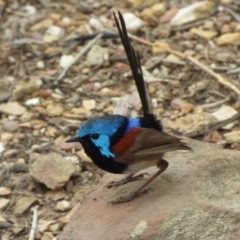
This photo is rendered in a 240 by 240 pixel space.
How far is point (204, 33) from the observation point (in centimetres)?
606

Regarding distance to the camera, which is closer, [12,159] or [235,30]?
[12,159]

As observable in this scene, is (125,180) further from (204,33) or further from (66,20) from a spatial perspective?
(66,20)

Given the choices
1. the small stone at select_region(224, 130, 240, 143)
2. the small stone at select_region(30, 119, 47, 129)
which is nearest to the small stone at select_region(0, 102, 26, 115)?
the small stone at select_region(30, 119, 47, 129)

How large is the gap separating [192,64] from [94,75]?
872 millimetres

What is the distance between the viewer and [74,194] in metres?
4.54

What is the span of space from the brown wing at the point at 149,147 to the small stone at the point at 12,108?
202 centimetres

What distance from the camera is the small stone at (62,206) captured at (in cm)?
443

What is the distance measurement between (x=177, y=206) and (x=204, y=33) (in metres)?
3.03

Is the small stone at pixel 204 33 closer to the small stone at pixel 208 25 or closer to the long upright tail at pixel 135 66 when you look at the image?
the small stone at pixel 208 25

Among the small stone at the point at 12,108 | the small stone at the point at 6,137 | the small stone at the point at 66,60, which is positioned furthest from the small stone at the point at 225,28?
the small stone at the point at 6,137

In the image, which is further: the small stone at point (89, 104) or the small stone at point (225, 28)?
the small stone at point (225, 28)

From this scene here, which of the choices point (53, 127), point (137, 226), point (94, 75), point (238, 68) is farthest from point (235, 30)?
point (137, 226)

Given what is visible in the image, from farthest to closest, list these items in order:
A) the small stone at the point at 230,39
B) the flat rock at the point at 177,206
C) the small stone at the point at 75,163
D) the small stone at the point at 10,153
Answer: the small stone at the point at 230,39 < the small stone at the point at 10,153 < the small stone at the point at 75,163 < the flat rock at the point at 177,206

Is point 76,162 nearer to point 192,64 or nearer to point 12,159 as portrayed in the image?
point 12,159
